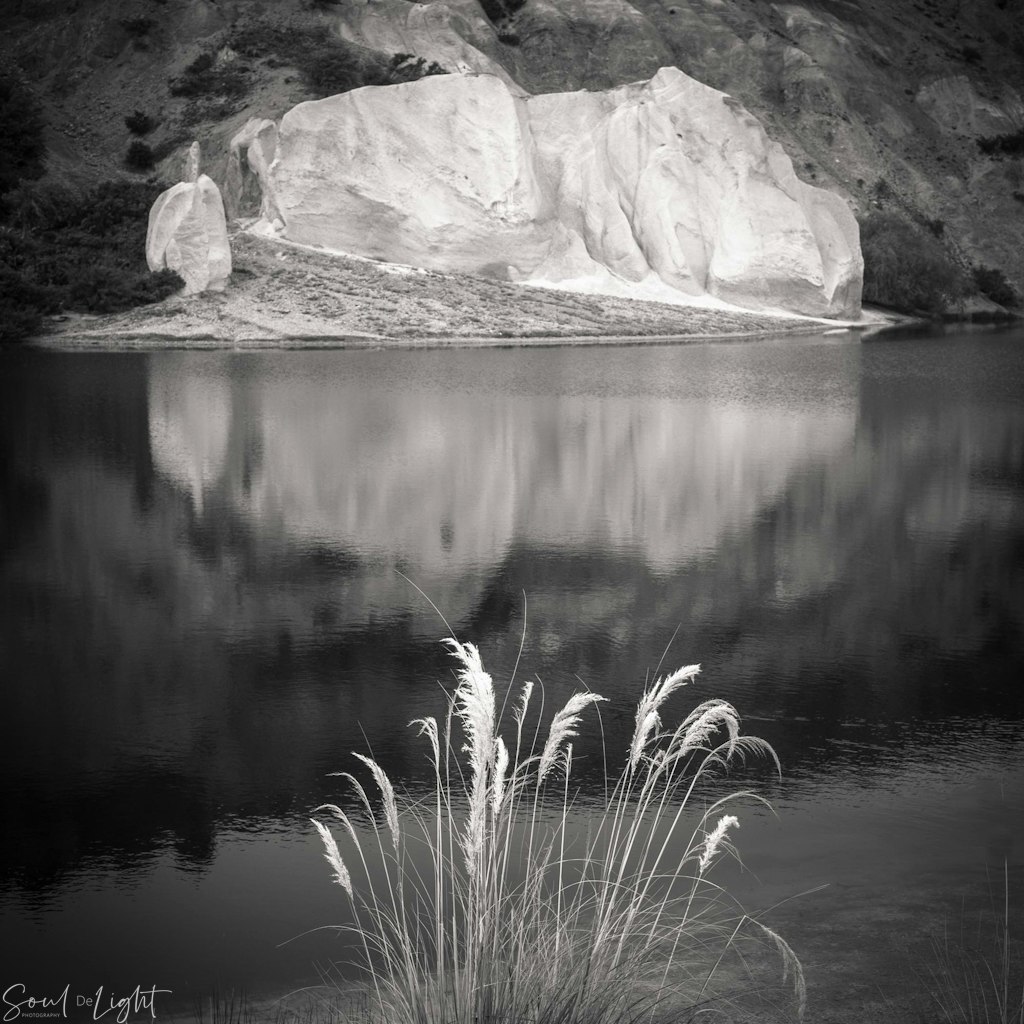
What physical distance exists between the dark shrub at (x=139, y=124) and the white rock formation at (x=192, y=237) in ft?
63.6

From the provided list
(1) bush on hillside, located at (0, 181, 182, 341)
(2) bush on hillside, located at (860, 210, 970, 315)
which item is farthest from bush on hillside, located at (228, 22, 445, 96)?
(2) bush on hillside, located at (860, 210, 970, 315)

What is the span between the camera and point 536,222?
2377 inches

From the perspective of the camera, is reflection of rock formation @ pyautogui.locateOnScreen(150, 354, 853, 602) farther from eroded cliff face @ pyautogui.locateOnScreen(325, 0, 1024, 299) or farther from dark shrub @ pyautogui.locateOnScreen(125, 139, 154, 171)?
eroded cliff face @ pyautogui.locateOnScreen(325, 0, 1024, 299)

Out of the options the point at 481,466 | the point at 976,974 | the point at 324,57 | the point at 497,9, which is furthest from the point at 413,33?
the point at 976,974

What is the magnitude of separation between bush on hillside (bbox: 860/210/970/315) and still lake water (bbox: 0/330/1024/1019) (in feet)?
179

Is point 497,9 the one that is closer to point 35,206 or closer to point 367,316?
point 35,206

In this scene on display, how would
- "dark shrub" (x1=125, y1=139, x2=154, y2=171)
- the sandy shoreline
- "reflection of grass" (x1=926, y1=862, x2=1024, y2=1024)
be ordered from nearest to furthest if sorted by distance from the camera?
"reflection of grass" (x1=926, y1=862, x2=1024, y2=1024), the sandy shoreline, "dark shrub" (x1=125, y1=139, x2=154, y2=171)

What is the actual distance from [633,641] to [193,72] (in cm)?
6825

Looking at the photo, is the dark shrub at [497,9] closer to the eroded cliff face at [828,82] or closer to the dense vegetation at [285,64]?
the eroded cliff face at [828,82]

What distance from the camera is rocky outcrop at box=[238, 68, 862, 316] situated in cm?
5669

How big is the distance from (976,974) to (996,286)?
83.0m

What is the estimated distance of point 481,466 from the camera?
1761cm

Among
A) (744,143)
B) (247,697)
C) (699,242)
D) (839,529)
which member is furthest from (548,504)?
(744,143)

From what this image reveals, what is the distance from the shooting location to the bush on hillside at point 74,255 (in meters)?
44.6
